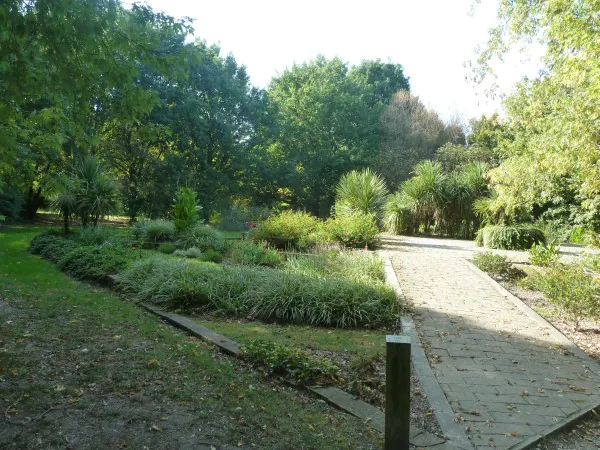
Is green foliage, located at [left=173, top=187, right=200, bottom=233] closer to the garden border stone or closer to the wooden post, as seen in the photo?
the garden border stone

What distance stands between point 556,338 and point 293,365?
362 centimetres

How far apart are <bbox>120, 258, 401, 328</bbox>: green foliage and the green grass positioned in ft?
0.88

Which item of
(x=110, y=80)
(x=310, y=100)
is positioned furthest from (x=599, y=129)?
(x=310, y=100)

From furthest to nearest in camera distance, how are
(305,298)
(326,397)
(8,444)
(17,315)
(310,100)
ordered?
1. (310,100)
2. (305,298)
3. (17,315)
4. (326,397)
5. (8,444)

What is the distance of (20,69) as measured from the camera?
3.16m

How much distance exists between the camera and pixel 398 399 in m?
3.15

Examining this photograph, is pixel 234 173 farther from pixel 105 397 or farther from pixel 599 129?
pixel 105 397

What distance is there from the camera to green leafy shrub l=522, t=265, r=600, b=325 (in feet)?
23.7

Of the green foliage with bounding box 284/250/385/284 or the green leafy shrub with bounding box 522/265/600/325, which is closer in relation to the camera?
the green leafy shrub with bounding box 522/265/600/325

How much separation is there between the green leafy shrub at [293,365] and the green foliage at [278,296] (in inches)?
75.5

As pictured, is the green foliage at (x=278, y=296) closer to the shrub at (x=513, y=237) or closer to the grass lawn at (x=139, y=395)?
the grass lawn at (x=139, y=395)

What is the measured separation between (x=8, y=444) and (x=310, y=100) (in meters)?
28.9

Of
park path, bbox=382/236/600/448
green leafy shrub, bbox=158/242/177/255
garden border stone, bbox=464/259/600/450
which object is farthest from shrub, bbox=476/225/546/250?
green leafy shrub, bbox=158/242/177/255

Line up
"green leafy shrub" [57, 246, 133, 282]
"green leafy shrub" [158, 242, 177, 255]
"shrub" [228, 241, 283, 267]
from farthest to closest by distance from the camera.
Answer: "green leafy shrub" [158, 242, 177, 255]
"shrub" [228, 241, 283, 267]
"green leafy shrub" [57, 246, 133, 282]
